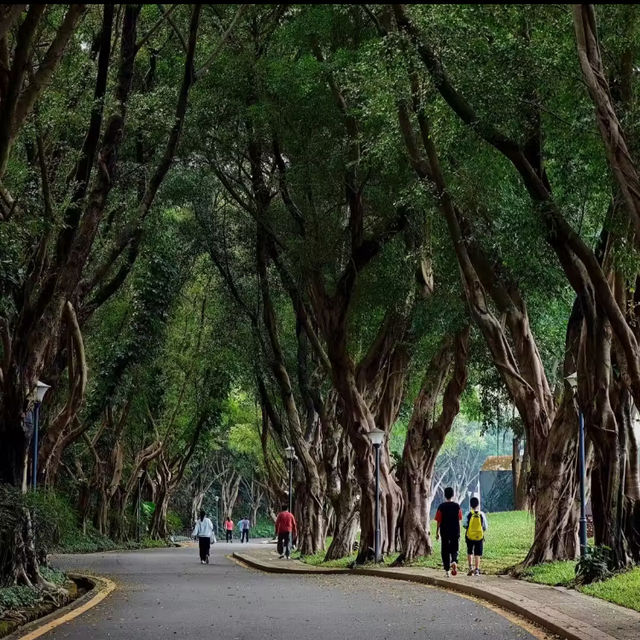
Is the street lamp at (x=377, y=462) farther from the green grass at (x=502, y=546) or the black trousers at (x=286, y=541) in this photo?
the black trousers at (x=286, y=541)

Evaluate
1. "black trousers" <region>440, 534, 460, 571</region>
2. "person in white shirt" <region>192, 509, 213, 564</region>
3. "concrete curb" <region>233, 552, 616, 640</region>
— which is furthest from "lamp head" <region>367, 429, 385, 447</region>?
"person in white shirt" <region>192, 509, 213, 564</region>

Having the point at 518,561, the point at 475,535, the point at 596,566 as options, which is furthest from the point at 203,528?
the point at 596,566

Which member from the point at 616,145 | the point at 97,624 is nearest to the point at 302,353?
the point at 97,624

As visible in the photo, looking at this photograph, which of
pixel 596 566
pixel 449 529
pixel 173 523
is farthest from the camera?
pixel 173 523

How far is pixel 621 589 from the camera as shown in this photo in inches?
492

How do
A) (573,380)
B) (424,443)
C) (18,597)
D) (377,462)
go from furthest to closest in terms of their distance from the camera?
1. (424,443)
2. (377,462)
3. (573,380)
4. (18,597)

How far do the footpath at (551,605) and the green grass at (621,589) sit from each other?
0.11 m

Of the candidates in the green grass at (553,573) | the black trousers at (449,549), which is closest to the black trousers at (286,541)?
the black trousers at (449,549)

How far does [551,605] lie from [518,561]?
1131cm

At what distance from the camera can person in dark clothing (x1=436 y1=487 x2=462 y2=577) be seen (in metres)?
18.5

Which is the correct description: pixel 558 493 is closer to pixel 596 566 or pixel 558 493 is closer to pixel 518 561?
pixel 596 566

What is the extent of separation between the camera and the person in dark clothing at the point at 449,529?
1845 centimetres

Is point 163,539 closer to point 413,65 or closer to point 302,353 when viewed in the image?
point 302,353

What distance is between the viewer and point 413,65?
13.9m
